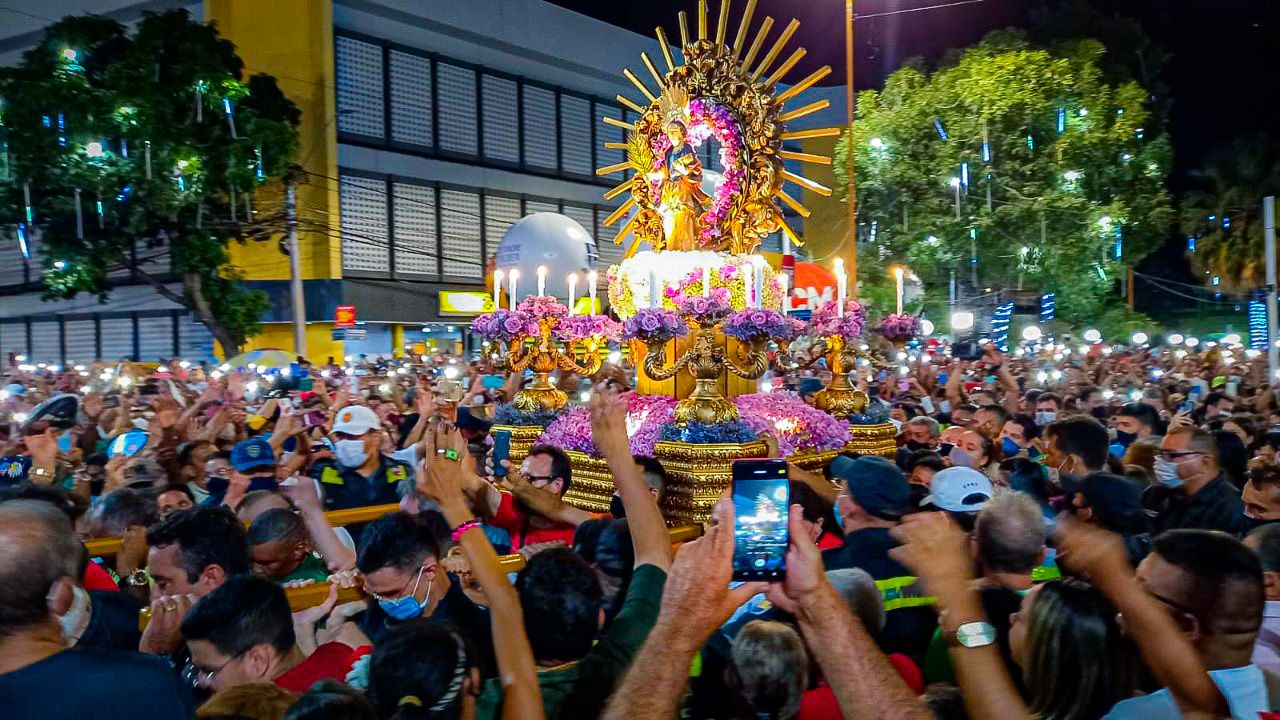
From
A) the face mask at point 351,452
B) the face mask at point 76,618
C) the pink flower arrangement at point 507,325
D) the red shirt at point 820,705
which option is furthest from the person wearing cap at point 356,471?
the red shirt at point 820,705

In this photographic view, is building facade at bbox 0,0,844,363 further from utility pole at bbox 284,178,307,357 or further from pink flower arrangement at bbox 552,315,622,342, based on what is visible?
pink flower arrangement at bbox 552,315,622,342

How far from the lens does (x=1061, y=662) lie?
2.61 m

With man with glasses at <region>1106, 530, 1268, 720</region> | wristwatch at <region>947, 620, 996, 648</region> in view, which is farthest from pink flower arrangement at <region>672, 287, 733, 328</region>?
wristwatch at <region>947, 620, 996, 648</region>

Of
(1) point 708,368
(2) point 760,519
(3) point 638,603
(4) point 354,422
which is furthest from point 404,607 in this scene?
(1) point 708,368

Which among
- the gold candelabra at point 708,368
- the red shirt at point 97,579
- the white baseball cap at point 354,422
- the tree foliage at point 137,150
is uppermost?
the tree foliage at point 137,150

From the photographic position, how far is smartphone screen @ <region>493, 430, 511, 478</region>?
8.88 meters

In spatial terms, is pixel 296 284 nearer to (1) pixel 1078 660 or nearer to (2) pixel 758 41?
(2) pixel 758 41

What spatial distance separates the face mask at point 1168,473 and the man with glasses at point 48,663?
17.6 ft

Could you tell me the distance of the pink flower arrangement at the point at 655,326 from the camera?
684cm

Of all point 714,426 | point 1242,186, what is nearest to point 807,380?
point 714,426

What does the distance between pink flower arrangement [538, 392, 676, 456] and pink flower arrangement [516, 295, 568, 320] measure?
943 mm

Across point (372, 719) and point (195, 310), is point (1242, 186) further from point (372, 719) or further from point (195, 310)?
point (372, 719)

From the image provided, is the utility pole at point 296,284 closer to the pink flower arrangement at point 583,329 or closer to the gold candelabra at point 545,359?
the gold candelabra at point 545,359

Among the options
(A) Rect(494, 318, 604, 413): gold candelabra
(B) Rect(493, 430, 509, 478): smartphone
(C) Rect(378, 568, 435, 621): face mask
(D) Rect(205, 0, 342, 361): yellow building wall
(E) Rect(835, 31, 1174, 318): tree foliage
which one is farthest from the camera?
(D) Rect(205, 0, 342, 361): yellow building wall
